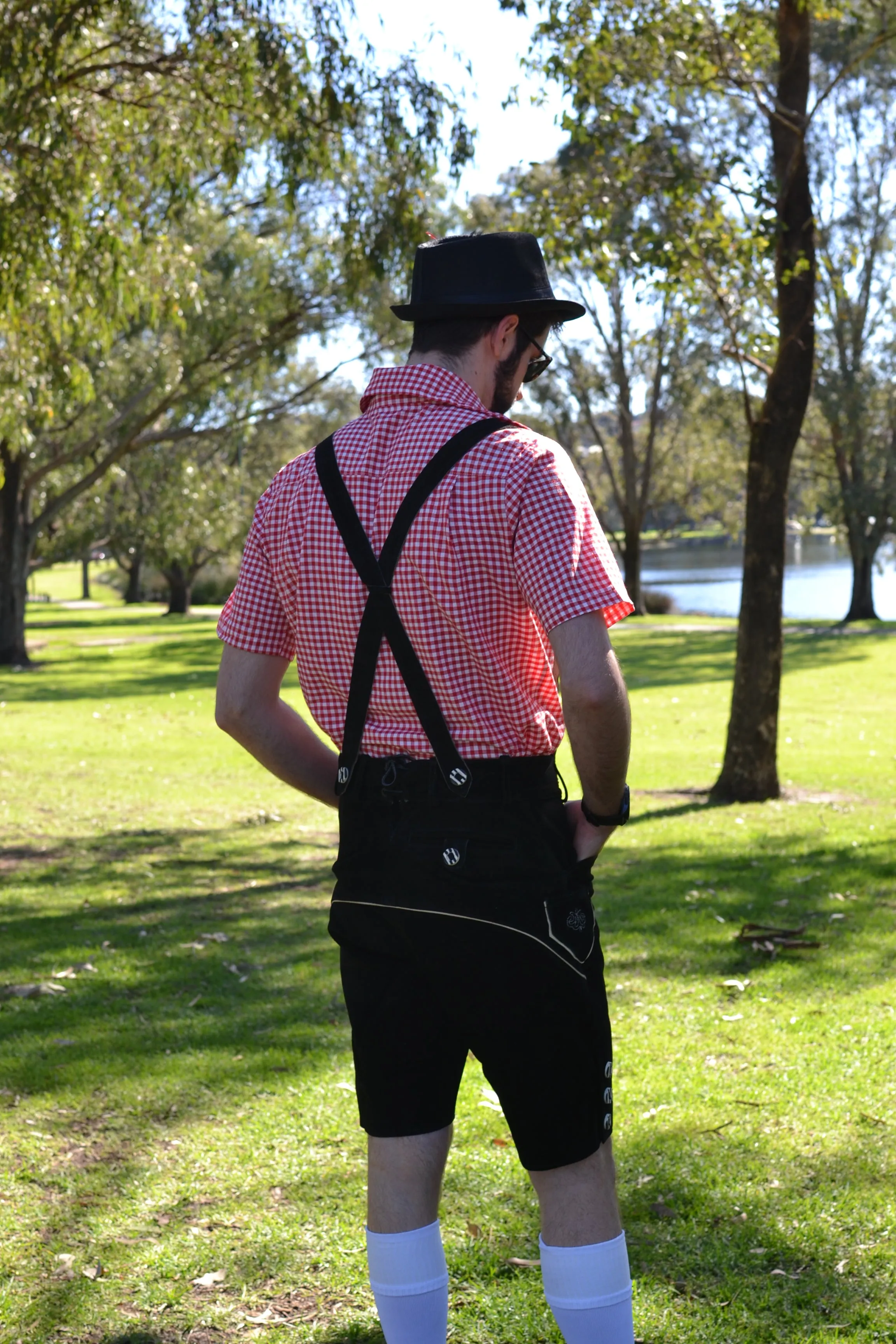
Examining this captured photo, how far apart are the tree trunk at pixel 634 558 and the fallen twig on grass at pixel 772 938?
3030 centimetres

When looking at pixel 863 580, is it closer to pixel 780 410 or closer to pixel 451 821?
pixel 780 410

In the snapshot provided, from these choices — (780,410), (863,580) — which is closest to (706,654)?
(863,580)

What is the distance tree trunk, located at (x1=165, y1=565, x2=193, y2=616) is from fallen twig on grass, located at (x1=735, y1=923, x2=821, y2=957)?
119 feet

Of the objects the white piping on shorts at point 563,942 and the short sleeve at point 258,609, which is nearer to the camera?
the white piping on shorts at point 563,942

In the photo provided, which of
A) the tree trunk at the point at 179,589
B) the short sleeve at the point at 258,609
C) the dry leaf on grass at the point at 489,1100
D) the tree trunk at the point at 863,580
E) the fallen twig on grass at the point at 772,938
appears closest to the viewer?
the short sleeve at the point at 258,609

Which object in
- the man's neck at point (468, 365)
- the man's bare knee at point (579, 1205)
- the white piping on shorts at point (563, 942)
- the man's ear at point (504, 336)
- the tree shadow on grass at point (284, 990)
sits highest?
the man's ear at point (504, 336)

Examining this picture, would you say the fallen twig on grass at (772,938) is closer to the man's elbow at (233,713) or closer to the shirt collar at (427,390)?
the man's elbow at (233,713)

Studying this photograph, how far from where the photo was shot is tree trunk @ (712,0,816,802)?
9.38 meters

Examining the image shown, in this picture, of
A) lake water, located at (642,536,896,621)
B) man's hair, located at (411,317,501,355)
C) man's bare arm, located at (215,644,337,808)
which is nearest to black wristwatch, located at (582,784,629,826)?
man's bare arm, located at (215,644,337,808)

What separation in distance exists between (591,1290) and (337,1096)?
2547 millimetres

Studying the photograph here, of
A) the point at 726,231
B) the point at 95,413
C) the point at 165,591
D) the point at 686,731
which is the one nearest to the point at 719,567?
the point at 165,591

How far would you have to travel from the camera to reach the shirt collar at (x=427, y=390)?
227 cm

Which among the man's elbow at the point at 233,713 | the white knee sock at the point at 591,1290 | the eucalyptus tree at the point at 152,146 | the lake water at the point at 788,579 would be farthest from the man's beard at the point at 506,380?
the lake water at the point at 788,579

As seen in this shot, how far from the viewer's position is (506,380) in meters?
2.37
